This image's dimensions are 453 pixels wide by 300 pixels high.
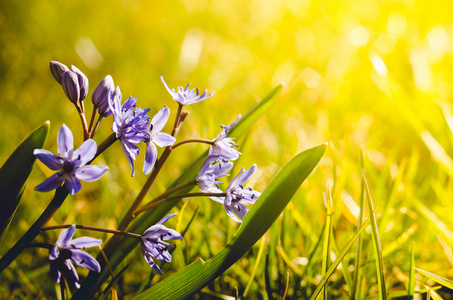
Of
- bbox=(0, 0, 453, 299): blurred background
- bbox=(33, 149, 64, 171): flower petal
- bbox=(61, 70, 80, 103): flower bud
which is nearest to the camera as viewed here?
bbox=(33, 149, 64, 171): flower petal

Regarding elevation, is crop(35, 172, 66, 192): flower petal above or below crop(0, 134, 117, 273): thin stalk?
above

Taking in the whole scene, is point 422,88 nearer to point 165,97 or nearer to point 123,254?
point 165,97

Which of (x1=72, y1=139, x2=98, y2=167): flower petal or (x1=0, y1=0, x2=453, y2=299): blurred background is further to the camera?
(x1=0, y1=0, x2=453, y2=299): blurred background

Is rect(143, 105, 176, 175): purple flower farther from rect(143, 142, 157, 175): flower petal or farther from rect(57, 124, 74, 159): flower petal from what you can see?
rect(57, 124, 74, 159): flower petal

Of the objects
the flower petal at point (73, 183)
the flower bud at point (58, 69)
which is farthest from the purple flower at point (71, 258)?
the flower bud at point (58, 69)

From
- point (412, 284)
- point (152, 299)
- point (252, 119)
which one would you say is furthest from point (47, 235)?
point (412, 284)

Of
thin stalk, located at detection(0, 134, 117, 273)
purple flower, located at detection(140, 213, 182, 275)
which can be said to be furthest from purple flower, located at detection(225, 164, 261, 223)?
thin stalk, located at detection(0, 134, 117, 273)

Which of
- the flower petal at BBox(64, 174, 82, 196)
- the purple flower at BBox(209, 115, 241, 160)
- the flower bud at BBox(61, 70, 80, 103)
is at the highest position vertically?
the purple flower at BBox(209, 115, 241, 160)
